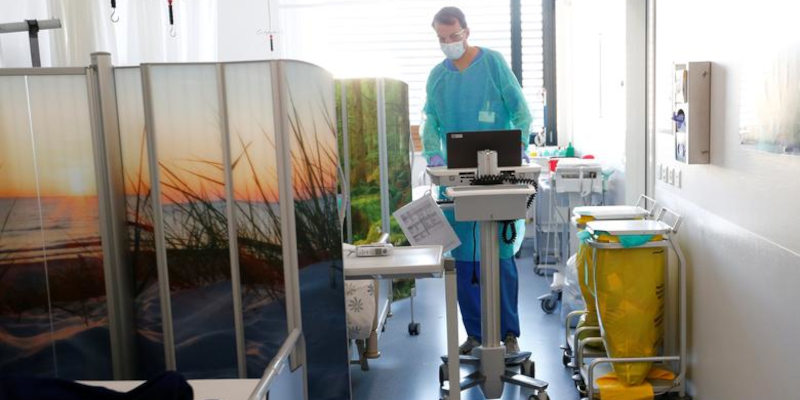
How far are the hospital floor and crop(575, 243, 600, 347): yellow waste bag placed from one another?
0.26 metres

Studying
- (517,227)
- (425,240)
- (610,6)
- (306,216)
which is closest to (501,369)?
(425,240)

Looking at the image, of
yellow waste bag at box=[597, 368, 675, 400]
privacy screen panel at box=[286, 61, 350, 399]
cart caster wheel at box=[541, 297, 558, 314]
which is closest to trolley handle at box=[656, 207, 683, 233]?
yellow waste bag at box=[597, 368, 675, 400]

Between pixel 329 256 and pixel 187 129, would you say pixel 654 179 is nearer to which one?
pixel 329 256

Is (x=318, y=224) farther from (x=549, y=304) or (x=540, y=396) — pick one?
(x=549, y=304)

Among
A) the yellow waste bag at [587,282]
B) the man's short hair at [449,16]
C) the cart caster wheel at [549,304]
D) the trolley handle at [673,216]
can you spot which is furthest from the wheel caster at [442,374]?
the man's short hair at [449,16]

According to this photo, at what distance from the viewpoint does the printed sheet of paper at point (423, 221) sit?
331cm

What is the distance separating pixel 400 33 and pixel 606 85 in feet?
7.82

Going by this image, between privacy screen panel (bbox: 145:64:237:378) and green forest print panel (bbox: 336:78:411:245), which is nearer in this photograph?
privacy screen panel (bbox: 145:64:237:378)

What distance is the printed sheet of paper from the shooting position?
3.31 meters

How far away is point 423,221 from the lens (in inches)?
131

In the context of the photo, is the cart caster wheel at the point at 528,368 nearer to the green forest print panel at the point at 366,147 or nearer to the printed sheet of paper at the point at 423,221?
the printed sheet of paper at the point at 423,221

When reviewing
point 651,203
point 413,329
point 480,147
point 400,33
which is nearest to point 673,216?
point 651,203

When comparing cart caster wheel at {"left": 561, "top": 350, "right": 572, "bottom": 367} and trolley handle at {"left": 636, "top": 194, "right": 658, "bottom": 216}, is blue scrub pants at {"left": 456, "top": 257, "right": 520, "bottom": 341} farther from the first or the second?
trolley handle at {"left": 636, "top": 194, "right": 658, "bottom": 216}

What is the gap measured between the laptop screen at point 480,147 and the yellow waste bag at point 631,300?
0.63 m
